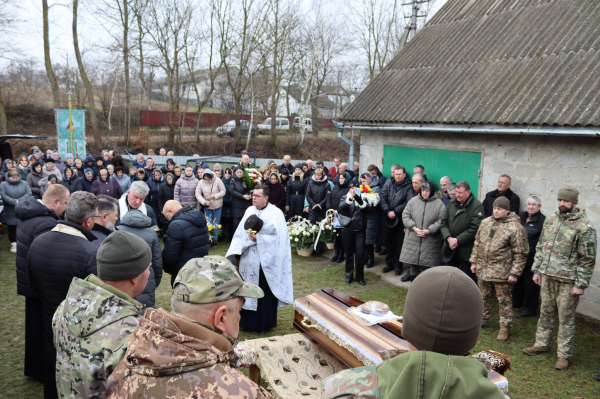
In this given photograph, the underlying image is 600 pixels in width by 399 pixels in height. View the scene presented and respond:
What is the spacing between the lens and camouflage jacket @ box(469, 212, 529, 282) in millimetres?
5832

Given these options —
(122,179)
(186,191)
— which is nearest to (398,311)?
(186,191)

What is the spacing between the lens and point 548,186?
279 inches

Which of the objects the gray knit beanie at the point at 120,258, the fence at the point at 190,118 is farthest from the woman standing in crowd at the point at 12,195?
the fence at the point at 190,118

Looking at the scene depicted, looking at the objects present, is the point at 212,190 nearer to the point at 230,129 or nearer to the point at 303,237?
the point at 303,237

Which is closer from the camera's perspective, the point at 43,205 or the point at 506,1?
the point at 43,205

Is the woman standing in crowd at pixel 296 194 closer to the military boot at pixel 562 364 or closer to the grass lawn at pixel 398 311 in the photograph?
the grass lawn at pixel 398 311

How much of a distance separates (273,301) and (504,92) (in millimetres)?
5436

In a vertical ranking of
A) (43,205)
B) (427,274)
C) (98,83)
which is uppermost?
(98,83)

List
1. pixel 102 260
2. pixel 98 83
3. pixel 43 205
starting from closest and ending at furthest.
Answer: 1. pixel 102 260
2. pixel 43 205
3. pixel 98 83

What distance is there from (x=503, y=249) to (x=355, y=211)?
8.42ft

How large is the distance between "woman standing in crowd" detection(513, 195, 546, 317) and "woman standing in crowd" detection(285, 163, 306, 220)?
5299 millimetres

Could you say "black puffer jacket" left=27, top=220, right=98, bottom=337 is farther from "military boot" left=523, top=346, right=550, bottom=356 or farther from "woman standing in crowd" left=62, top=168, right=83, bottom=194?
"woman standing in crowd" left=62, top=168, right=83, bottom=194

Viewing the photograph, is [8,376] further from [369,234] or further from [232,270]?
[369,234]

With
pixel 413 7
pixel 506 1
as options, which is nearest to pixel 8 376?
pixel 506 1
